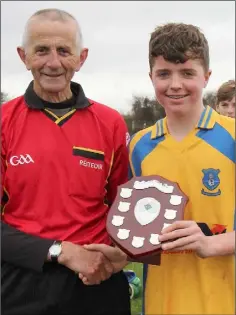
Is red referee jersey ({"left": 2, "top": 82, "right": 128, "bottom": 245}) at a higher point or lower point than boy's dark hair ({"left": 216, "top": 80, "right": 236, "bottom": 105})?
lower

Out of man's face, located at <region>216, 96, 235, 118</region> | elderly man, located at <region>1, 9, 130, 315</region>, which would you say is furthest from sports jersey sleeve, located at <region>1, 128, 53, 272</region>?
man's face, located at <region>216, 96, 235, 118</region>

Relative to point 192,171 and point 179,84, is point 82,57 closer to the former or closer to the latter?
point 179,84

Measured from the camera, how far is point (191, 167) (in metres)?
2.51

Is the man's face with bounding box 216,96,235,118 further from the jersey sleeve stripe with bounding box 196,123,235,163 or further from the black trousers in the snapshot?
the black trousers

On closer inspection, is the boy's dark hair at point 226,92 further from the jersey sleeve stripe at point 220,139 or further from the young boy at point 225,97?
the jersey sleeve stripe at point 220,139

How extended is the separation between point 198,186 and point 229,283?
0.47 metres

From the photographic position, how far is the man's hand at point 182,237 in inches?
86.8

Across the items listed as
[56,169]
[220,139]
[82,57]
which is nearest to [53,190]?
[56,169]

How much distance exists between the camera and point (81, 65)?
2.95 meters

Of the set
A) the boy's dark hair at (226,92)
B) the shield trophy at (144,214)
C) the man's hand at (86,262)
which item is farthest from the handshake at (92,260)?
the boy's dark hair at (226,92)

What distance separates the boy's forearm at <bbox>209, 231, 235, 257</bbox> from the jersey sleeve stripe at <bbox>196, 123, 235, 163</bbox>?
0.36m

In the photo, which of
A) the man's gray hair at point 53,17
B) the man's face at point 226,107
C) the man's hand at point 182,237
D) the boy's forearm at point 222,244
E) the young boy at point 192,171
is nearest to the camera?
the man's hand at point 182,237

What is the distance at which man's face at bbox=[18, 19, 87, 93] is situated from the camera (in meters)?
2.75

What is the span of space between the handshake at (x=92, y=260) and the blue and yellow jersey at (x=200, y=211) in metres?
0.19
